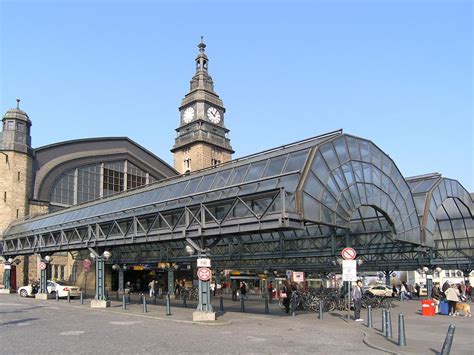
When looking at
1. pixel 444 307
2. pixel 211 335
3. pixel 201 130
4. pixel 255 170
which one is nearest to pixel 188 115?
pixel 201 130

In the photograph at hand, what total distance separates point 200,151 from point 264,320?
6060 cm

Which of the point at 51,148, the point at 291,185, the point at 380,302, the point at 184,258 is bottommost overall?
the point at 380,302

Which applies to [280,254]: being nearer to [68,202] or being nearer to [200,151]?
[68,202]

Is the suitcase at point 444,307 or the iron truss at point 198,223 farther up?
the iron truss at point 198,223

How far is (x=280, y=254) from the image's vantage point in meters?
36.6

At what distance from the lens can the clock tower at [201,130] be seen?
271 feet

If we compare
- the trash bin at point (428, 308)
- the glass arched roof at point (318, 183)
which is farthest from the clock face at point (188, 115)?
the trash bin at point (428, 308)

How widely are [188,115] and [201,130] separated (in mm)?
5559

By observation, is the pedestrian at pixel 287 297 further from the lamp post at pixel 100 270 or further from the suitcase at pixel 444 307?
the lamp post at pixel 100 270

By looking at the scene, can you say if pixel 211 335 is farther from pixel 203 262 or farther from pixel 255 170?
pixel 255 170

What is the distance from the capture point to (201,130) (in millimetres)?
83438

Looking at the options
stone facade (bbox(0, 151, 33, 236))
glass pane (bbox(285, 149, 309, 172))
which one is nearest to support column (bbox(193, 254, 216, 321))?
glass pane (bbox(285, 149, 309, 172))

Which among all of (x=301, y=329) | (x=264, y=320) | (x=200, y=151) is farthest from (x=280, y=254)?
(x=200, y=151)

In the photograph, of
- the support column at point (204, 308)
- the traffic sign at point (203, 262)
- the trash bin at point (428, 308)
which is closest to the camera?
the support column at point (204, 308)
